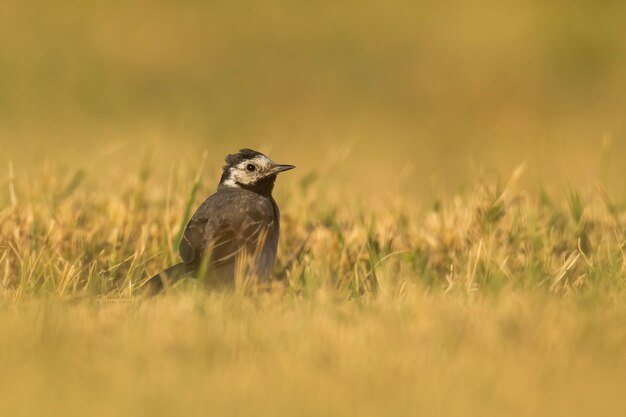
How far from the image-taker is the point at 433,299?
19.2 ft

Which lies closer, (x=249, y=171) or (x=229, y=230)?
(x=229, y=230)

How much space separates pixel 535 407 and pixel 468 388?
273mm

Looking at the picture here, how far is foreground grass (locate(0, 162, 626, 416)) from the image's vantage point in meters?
4.64

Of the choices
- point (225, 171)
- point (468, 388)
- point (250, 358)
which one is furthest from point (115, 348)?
point (225, 171)

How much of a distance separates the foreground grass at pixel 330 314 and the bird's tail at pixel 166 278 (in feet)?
0.41

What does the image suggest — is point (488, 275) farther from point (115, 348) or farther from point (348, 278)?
point (115, 348)

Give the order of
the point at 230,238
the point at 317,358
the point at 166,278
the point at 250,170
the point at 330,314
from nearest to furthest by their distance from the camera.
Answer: the point at 317,358
the point at 330,314
the point at 166,278
the point at 230,238
the point at 250,170

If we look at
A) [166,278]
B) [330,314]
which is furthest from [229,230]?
[330,314]

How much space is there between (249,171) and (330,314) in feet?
8.51

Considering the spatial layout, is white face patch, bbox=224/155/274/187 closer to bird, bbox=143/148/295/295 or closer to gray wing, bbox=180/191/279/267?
bird, bbox=143/148/295/295

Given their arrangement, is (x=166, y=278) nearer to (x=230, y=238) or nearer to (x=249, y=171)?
(x=230, y=238)

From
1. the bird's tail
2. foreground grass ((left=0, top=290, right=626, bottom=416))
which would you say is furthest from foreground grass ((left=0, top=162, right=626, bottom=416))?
the bird's tail

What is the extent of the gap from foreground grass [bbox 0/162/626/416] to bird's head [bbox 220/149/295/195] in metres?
0.29

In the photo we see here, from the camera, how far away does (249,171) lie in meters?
8.16
